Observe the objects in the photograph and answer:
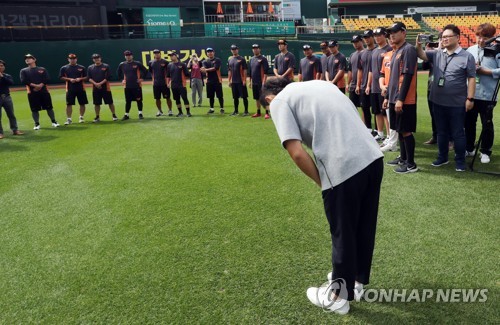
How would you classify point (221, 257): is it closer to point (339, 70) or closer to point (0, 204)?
point (0, 204)

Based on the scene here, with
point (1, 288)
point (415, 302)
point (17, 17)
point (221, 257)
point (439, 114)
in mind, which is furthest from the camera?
point (17, 17)

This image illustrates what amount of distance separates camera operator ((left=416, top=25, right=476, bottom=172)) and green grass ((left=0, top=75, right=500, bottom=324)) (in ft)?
1.89

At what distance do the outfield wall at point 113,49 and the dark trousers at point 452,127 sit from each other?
20.2 metres

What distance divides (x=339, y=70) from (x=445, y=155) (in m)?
3.70

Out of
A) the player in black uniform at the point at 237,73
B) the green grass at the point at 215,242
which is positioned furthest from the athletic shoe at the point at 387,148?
the player in black uniform at the point at 237,73

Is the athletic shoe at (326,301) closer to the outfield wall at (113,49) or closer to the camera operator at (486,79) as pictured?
the camera operator at (486,79)

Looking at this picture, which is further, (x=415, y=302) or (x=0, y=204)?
(x=0, y=204)

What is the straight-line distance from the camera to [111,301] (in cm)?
294

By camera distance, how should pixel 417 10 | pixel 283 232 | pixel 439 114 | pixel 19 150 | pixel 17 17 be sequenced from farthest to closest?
pixel 417 10, pixel 17 17, pixel 19 150, pixel 439 114, pixel 283 232

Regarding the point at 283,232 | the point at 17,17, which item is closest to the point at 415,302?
the point at 283,232

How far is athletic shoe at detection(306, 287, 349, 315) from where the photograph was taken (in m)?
2.69

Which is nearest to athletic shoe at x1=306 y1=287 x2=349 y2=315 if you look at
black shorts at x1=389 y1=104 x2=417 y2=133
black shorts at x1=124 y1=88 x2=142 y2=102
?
black shorts at x1=389 y1=104 x2=417 y2=133

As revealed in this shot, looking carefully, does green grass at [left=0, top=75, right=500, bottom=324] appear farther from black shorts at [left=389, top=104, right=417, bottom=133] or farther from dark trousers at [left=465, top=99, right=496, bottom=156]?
black shorts at [left=389, top=104, right=417, bottom=133]

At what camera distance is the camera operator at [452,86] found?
512 cm
